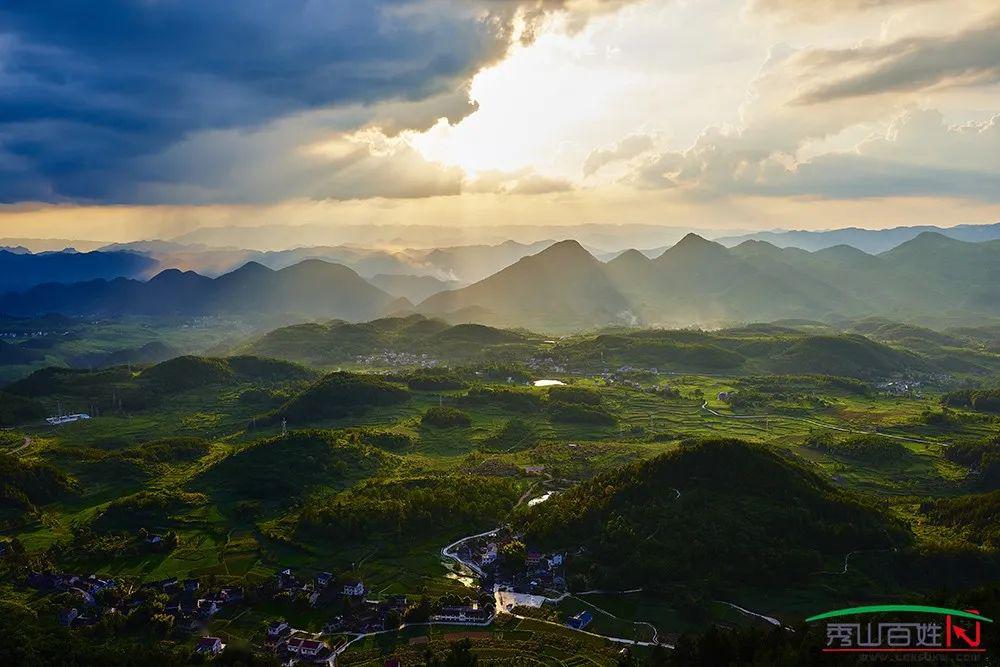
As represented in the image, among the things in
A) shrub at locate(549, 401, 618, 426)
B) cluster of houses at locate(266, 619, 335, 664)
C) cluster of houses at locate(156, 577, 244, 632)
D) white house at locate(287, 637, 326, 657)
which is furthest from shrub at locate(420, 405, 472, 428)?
white house at locate(287, 637, 326, 657)

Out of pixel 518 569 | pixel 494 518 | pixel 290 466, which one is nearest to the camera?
pixel 518 569

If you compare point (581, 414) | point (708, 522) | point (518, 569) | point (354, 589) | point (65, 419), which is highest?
point (708, 522)

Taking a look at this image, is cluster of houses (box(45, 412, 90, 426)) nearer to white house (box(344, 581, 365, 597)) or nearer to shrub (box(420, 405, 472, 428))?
shrub (box(420, 405, 472, 428))

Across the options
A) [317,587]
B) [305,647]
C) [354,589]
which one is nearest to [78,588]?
[317,587]

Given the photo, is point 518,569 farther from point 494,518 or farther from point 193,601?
point 193,601

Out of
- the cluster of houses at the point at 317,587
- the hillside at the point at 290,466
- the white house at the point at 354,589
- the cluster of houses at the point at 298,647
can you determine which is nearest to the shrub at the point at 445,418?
the hillside at the point at 290,466

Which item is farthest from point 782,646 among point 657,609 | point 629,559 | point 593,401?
point 593,401

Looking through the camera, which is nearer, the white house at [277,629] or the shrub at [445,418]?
the white house at [277,629]

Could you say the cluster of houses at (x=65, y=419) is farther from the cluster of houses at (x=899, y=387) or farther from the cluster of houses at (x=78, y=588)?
the cluster of houses at (x=899, y=387)

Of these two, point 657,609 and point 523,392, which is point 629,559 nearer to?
point 657,609
